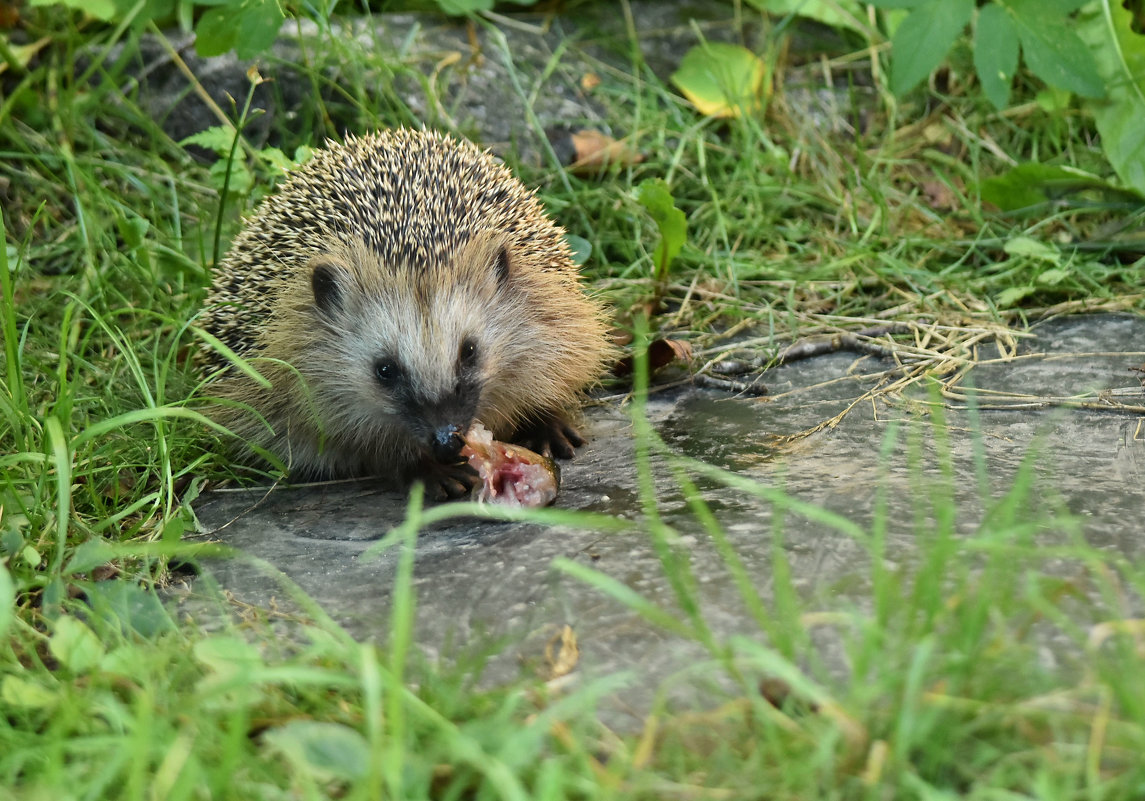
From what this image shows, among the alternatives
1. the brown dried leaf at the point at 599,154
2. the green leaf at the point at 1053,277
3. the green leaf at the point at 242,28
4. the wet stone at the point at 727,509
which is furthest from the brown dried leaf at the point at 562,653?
the brown dried leaf at the point at 599,154

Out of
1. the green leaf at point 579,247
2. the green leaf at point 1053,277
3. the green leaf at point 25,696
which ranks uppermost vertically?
the green leaf at point 579,247

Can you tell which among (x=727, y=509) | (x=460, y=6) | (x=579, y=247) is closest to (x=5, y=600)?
(x=727, y=509)

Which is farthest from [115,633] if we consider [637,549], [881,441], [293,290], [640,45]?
[640,45]

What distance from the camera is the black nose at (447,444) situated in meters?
2.99

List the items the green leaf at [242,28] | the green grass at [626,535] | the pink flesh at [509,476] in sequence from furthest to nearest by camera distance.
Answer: the green leaf at [242,28] → the pink flesh at [509,476] → the green grass at [626,535]

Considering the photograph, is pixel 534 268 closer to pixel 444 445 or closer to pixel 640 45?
pixel 444 445

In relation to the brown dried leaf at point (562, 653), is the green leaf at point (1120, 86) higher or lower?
higher

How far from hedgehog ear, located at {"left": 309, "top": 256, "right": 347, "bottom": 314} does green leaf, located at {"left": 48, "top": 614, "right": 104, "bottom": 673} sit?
4.82ft

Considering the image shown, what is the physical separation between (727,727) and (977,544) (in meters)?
0.43

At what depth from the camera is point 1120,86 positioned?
405 centimetres

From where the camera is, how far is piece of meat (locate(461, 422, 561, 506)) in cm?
294

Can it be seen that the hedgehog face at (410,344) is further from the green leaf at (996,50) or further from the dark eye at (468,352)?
the green leaf at (996,50)

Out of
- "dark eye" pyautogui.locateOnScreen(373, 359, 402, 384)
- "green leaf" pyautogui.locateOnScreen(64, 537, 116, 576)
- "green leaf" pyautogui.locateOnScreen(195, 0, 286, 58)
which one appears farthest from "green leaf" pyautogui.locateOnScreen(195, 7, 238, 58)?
"green leaf" pyautogui.locateOnScreen(64, 537, 116, 576)

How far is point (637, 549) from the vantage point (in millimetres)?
2381
